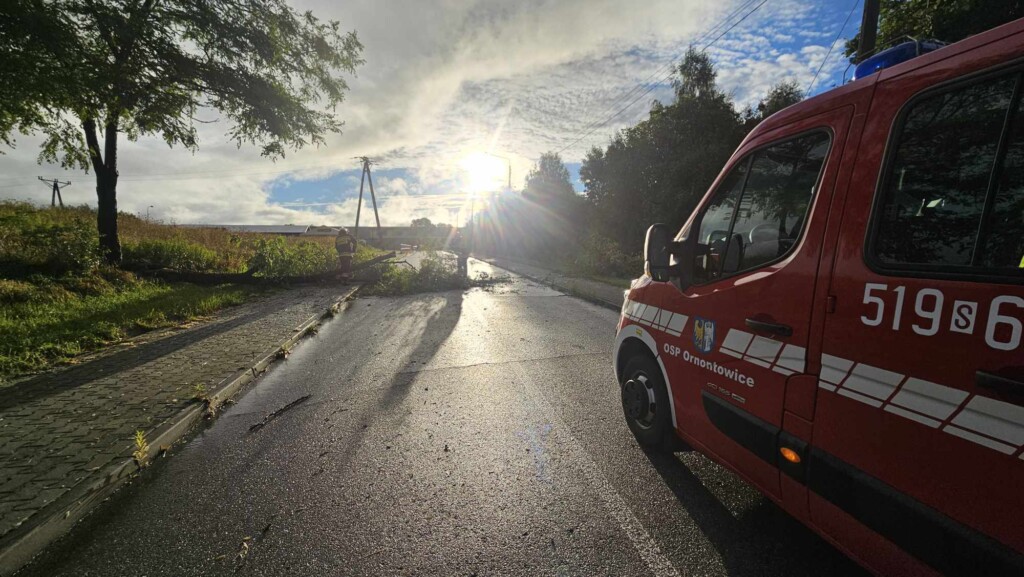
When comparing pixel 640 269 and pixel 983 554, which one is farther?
pixel 640 269

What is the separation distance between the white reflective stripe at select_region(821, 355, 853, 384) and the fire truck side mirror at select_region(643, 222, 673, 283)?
117 cm

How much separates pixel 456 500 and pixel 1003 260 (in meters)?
2.84

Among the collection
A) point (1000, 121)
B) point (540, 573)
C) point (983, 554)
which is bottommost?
point (540, 573)

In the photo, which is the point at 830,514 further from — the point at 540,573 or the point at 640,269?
the point at 640,269

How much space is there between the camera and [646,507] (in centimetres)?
259

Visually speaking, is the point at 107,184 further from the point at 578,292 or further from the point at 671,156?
the point at 671,156

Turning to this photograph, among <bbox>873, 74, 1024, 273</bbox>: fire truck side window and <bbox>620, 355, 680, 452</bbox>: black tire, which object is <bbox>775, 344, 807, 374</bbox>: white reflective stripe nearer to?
<bbox>873, 74, 1024, 273</bbox>: fire truck side window

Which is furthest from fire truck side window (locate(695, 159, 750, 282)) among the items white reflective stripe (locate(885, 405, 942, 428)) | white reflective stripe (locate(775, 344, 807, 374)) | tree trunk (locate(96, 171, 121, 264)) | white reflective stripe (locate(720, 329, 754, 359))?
tree trunk (locate(96, 171, 121, 264))

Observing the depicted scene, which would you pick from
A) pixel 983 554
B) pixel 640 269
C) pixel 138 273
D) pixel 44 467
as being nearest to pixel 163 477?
pixel 44 467

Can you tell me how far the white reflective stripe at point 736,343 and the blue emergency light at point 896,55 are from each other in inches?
58.8

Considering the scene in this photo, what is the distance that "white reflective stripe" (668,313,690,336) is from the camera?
274 cm

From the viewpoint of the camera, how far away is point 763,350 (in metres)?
2.09

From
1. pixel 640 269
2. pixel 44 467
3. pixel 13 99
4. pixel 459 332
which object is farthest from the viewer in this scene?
pixel 640 269

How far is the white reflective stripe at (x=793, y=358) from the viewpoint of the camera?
74.2 inches
